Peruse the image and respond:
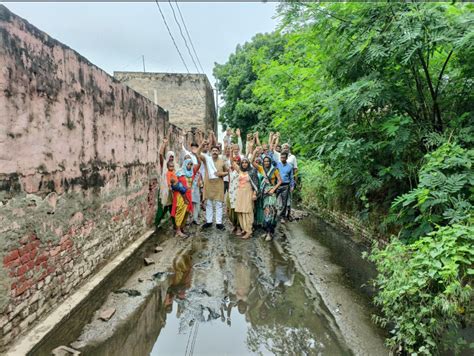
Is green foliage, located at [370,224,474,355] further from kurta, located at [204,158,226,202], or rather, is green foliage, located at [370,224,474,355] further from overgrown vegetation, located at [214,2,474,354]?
kurta, located at [204,158,226,202]

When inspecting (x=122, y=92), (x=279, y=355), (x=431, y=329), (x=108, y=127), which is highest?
(x=122, y=92)

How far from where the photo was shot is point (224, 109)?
21.8 metres

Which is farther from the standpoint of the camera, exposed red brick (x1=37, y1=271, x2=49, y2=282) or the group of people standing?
the group of people standing

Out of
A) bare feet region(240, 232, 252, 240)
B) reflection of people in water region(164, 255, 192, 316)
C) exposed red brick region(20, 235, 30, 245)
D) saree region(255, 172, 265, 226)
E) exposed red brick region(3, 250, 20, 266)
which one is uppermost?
exposed red brick region(20, 235, 30, 245)

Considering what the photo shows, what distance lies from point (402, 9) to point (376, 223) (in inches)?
142

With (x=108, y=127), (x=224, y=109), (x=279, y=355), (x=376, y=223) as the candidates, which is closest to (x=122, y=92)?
(x=108, y=127)

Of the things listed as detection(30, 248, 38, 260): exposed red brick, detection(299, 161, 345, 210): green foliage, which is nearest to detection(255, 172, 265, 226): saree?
detection(299, 161, 345, 210): green foliage

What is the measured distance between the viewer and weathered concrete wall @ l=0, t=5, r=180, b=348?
2756 millimetres

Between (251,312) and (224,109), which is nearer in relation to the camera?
(251,312)

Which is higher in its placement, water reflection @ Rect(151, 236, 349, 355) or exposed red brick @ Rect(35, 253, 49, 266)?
exposed red brick @ Rect(35, 253, 49, 266)

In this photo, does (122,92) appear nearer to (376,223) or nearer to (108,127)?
(108,127)

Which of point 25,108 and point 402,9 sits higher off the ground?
point 402,9

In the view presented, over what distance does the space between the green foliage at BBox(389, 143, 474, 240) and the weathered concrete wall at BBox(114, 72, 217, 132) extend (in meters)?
16.7

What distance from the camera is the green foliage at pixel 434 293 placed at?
2.49 m
